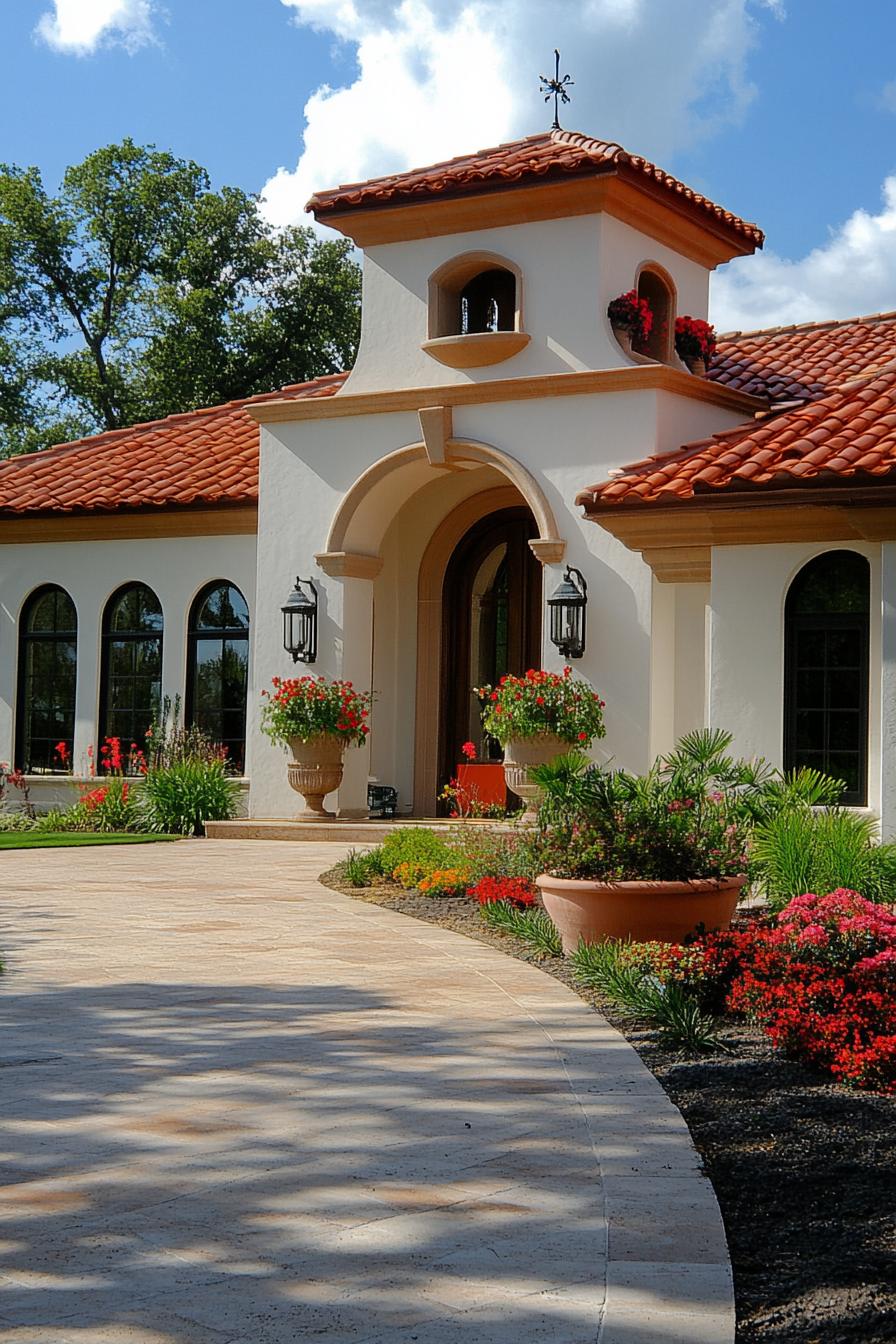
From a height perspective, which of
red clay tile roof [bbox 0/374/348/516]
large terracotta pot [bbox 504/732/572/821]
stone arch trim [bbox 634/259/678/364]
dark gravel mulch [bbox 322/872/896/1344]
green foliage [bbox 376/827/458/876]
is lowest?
dark gravel mulch [bbox 322/872/896/1344]

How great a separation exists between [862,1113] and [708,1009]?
1.75 meters

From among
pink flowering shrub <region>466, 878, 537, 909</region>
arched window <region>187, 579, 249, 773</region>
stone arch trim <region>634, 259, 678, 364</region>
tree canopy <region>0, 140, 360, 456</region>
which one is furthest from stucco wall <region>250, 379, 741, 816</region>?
tree canopy <region>0, 140, 360, 456</region>

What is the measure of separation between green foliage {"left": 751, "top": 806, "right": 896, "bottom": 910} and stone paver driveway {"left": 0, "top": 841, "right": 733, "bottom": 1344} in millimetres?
1906

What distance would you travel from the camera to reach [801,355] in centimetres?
1994

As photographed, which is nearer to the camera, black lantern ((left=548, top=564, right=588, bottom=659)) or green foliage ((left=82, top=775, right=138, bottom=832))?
black lantern ((left=548, top=564, right=588, bottom=659))

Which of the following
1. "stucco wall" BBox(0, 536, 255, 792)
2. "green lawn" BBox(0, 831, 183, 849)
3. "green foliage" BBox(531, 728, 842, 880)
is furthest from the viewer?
"stucco wall" BBox(0, 536, 255, 792)

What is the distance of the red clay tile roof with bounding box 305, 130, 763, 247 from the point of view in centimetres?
1588

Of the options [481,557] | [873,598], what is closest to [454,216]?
[481,557]

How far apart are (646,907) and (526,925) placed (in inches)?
54.7

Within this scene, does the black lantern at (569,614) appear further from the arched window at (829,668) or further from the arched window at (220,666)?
the arched window at (220,666)

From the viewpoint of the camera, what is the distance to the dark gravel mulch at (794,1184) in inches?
137

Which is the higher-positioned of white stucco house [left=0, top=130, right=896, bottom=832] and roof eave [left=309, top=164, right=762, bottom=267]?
roof eave [left=309, top=164, right=762, bottom=267]

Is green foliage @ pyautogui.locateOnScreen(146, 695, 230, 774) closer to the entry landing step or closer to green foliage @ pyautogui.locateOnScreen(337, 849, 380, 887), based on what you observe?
the entry landing step

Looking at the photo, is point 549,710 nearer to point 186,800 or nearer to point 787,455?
point 787,455
